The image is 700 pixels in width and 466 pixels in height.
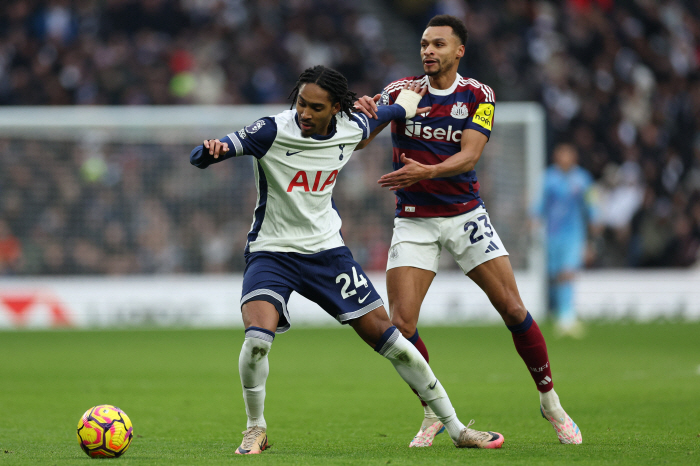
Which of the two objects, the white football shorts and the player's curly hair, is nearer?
the white football shorts

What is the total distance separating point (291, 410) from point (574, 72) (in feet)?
48.5

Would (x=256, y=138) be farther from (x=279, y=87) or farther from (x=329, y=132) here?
(x=279, y=87)

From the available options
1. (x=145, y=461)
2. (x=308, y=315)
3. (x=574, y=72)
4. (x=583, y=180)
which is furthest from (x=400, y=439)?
(x=574, y=72)

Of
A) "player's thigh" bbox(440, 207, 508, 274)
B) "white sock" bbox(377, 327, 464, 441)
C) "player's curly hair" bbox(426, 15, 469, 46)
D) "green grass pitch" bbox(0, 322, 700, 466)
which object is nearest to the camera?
"green grass pitch" bbox(0, 322, 700, 466)

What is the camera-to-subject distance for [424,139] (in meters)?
6.05

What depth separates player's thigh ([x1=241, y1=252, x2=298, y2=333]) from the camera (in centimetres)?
516

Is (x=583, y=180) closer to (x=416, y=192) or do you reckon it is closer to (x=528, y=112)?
(x=528, y=112)

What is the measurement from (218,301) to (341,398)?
879 centimetres

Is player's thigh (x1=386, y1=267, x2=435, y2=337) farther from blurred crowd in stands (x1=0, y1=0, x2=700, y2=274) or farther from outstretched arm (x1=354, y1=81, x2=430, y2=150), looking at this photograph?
blurred crowd in stands (x1=0, y1=0, x2=700, y2=274)

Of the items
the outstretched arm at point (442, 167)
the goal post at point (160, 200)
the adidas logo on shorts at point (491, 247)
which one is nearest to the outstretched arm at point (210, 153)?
the outstretched arm at point (442, 167)

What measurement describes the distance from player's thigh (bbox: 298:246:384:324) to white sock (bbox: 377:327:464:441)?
236 mm

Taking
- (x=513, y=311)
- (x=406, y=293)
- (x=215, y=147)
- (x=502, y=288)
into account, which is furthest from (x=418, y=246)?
(x=215, y=147)

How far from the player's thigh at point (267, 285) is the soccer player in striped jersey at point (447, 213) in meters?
0.89

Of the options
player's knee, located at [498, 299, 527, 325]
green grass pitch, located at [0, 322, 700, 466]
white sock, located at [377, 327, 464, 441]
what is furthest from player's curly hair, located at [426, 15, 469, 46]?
green grass pitch, located at [0, 322, 700, 466]
